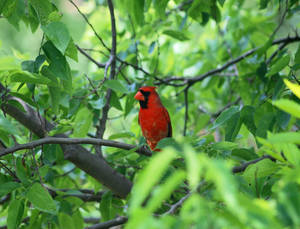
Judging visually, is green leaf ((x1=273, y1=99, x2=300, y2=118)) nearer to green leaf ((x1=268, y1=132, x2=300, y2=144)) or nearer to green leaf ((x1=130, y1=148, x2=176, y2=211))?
green leaf ((x1=268, y1=132, x2=300, y2=144))

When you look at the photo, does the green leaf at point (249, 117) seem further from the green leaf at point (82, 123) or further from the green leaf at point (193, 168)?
the green leaf at point (193, 168)

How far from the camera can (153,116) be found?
3.34 m

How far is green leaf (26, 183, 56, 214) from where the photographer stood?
56.7 inches

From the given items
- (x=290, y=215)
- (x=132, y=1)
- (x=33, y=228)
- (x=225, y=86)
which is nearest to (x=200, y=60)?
(x=225, y=86)

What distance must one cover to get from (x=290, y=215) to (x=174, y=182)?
8.7 inches

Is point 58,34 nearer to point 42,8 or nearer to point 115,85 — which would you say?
point 42,8

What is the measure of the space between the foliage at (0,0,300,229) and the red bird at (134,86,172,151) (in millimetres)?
139

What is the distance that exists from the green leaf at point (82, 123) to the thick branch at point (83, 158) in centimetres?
17

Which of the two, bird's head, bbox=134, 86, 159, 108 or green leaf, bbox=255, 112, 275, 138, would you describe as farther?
bird's head, bbox=134, 86, 159, 108

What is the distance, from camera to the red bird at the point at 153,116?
329cm

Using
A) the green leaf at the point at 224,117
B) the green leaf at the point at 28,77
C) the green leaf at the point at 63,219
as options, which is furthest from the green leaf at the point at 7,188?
the green leaf at the point at 224,117

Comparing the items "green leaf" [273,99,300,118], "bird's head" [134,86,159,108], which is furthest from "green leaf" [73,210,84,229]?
"green leaf" [273,99,300,118]

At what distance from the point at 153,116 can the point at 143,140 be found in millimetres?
1315

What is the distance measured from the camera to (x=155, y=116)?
11.0 ft
